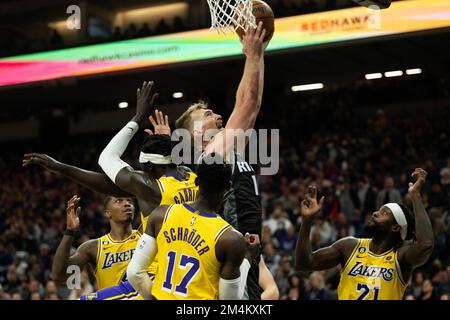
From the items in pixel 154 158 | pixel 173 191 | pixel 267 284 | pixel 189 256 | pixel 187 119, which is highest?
→ pixel 187 119

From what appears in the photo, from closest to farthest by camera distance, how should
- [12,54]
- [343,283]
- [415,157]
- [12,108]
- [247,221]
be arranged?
[247,221], [343,283], [415,157], [12,54], [12,108]

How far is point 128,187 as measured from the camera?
4.59 meters

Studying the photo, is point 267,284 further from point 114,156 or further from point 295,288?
point 295,288

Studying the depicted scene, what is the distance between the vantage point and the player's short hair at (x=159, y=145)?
4.74 m

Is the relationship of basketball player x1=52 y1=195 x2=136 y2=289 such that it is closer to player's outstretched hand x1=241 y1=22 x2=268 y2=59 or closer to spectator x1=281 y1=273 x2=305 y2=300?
player's outstretched hand x1=241 y1=22 x2=268 y2=59

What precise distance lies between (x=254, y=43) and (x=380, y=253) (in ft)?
5.64

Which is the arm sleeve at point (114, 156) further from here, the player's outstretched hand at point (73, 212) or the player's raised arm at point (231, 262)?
the player's raised arm at point (231, 262)

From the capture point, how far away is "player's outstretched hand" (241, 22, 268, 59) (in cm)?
429

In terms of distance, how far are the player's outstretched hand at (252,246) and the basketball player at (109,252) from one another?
1755mm

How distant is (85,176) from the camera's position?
16.3 ft

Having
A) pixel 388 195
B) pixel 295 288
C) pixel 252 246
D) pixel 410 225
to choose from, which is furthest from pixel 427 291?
pixel 252 246
